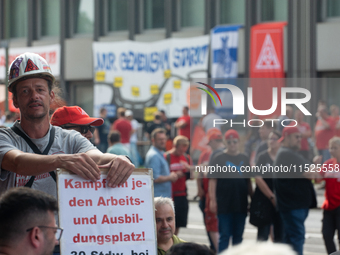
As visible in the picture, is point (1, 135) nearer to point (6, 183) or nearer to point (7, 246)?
point (6, 183)

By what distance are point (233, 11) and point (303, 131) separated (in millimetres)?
13347

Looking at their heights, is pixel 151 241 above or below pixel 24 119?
below

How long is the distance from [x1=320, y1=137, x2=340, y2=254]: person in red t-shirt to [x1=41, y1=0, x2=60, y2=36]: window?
64.6ft

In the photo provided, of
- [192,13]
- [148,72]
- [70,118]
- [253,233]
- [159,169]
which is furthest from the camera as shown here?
[192,13]

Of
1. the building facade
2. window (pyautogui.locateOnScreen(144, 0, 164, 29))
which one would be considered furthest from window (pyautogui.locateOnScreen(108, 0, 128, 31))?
window (pyautogui.locateOnScreen(144, 0, 164, 29))

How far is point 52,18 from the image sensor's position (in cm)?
2617

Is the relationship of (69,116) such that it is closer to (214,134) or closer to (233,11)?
(214,134)

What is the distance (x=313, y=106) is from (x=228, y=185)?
2356mm

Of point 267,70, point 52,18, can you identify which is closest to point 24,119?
point 267,70

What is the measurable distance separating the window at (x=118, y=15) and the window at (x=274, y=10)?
20.6 ft

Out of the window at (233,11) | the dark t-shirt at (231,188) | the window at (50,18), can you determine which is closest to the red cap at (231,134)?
the dark t-shirt at (231,188)

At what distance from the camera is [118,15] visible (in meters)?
24.5

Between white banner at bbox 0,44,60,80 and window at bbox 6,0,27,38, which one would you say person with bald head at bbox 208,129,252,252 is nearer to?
white banner at bbox 0,44,60,80

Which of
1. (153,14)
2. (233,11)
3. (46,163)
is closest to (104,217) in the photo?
(46,163)
